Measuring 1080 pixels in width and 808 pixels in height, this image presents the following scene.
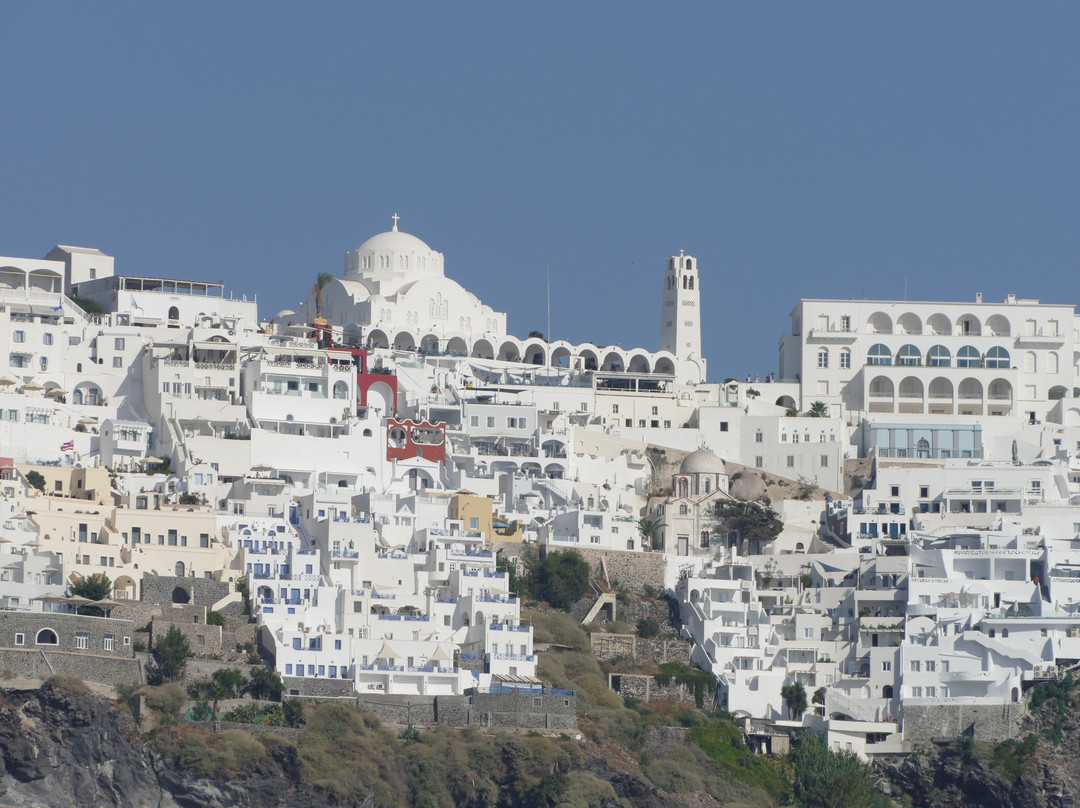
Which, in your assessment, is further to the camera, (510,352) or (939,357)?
(510,352)

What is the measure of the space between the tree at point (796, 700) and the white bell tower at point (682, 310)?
3098 cm

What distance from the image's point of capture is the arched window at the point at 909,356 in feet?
332

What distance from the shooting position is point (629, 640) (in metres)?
78.9

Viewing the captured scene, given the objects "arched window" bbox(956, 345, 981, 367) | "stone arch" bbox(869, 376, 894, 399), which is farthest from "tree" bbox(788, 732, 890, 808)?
"arched window" bbox(956, 345, 981, 367)

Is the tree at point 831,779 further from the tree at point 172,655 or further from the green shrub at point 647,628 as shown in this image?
the tree at point 172,655

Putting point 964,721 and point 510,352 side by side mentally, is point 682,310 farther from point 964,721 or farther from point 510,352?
point 964,721

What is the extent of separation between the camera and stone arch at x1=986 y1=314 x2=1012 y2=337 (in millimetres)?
102688

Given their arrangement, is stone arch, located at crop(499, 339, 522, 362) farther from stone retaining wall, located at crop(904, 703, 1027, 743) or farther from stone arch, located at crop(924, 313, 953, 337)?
stone retaining wall, located at crop(904, 703, 1027, 743)

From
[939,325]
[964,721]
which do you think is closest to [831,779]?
[964,721]

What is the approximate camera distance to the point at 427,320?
103438mm

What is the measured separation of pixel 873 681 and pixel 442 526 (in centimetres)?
1492

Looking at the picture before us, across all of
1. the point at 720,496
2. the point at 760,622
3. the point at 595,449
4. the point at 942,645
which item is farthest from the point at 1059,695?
the point at 595,449

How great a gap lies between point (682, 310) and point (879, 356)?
1000cm

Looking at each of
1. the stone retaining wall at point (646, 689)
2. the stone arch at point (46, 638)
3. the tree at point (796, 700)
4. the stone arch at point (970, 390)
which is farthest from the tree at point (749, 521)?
the stone arch at point (46, 638)
